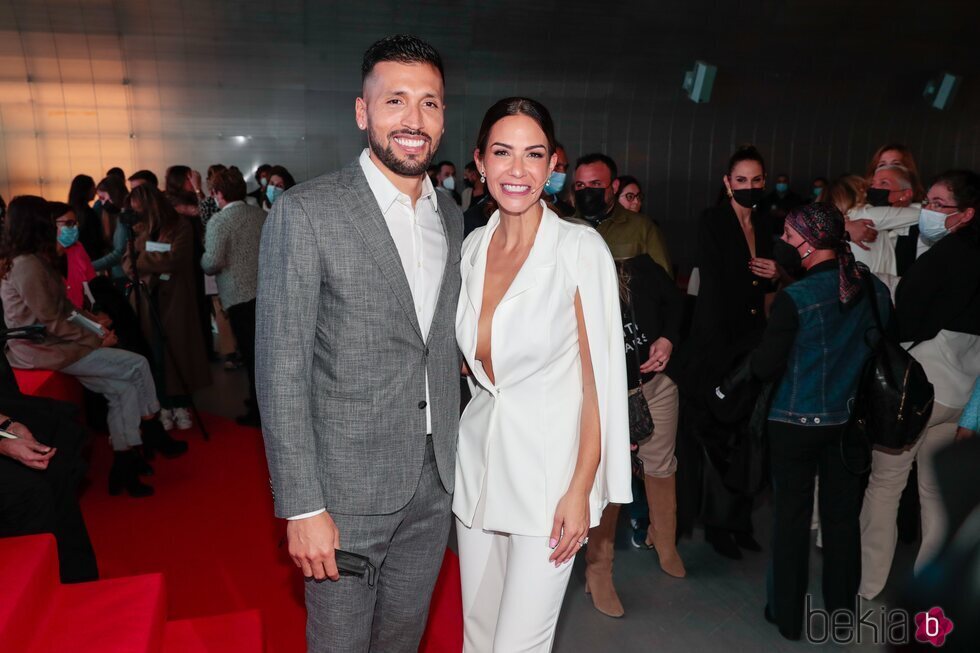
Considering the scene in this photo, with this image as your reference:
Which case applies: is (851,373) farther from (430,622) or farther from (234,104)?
(234,104)

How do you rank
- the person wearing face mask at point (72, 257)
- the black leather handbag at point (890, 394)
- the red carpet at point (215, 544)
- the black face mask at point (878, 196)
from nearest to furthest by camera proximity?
the black leather handbag at point (890, 394) → the red carpet at point (215, 544) → the black face mask at point (878, 196) → the person wearing face mask at point (72, 257)

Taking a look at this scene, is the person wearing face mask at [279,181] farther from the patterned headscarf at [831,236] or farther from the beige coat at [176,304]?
the patterned headscarf at [831,236]

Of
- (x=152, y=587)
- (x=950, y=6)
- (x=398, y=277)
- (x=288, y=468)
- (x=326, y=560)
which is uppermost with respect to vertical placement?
(x=950, y=6)

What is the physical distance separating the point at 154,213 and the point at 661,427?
12.3 feet

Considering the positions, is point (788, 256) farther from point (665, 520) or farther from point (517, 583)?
point (517, 583)

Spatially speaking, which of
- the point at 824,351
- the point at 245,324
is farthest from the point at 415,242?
the point at 245,324

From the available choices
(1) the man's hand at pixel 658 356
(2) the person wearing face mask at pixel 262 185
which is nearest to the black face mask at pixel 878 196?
(1) the man's hand at pixel 658 356

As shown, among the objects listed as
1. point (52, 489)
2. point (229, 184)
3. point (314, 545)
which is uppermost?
point (229, 184)

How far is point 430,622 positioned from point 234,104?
30.4 ft

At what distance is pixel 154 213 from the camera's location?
5195 millimetres

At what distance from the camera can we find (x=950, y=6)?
13.4 metres

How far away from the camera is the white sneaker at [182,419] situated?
217 inches

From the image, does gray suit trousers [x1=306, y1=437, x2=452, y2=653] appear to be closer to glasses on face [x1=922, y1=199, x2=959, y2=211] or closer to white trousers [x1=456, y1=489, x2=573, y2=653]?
white trousers [x1=456, y1=489, x2=573, y2=653]

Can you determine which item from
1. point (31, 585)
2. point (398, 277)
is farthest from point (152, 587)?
point (398, 277)
